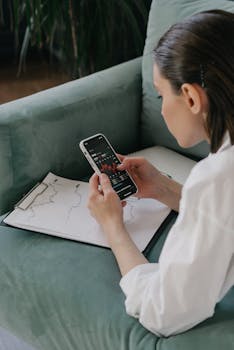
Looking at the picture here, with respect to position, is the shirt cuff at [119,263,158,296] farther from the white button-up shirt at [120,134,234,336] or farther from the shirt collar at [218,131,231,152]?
the shirt collar at [218,131,231,152]

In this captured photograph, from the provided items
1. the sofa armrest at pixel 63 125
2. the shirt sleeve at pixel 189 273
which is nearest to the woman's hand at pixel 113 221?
the shirt sleeve at pixel 189 273

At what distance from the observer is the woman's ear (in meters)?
0.83

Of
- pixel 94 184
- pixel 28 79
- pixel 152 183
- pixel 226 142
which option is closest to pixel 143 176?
pixel 152 183

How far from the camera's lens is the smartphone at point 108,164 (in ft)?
3.86

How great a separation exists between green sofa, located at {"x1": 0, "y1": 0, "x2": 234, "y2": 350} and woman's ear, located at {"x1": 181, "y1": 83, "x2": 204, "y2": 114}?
36cm

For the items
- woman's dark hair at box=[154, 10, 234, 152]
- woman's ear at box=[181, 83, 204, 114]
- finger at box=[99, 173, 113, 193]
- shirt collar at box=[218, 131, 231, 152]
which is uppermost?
woman's dark hair at box=[154, 10, 234, 152]

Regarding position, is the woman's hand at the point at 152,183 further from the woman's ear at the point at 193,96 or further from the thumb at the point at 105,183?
the woman's ear at the point at 193,96

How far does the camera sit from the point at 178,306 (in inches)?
33.5

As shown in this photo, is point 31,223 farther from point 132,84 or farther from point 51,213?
point 132,84

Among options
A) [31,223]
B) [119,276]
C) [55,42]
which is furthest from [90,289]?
[55,42]

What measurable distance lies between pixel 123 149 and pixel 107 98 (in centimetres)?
15

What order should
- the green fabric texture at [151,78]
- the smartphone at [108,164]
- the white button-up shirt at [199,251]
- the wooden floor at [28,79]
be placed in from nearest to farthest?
1. the white button-up shirt at [199,251]
2. the smartphone at [108,164]
3. the green fabric texture at [151,78]
4. the wooden floor at [28,79]

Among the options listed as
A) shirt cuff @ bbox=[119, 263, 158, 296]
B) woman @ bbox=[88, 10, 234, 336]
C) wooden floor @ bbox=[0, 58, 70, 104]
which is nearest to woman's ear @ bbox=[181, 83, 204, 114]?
woman @ bbox=[88, 10, 234, 336]

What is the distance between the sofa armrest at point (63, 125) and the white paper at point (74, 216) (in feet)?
0.23
